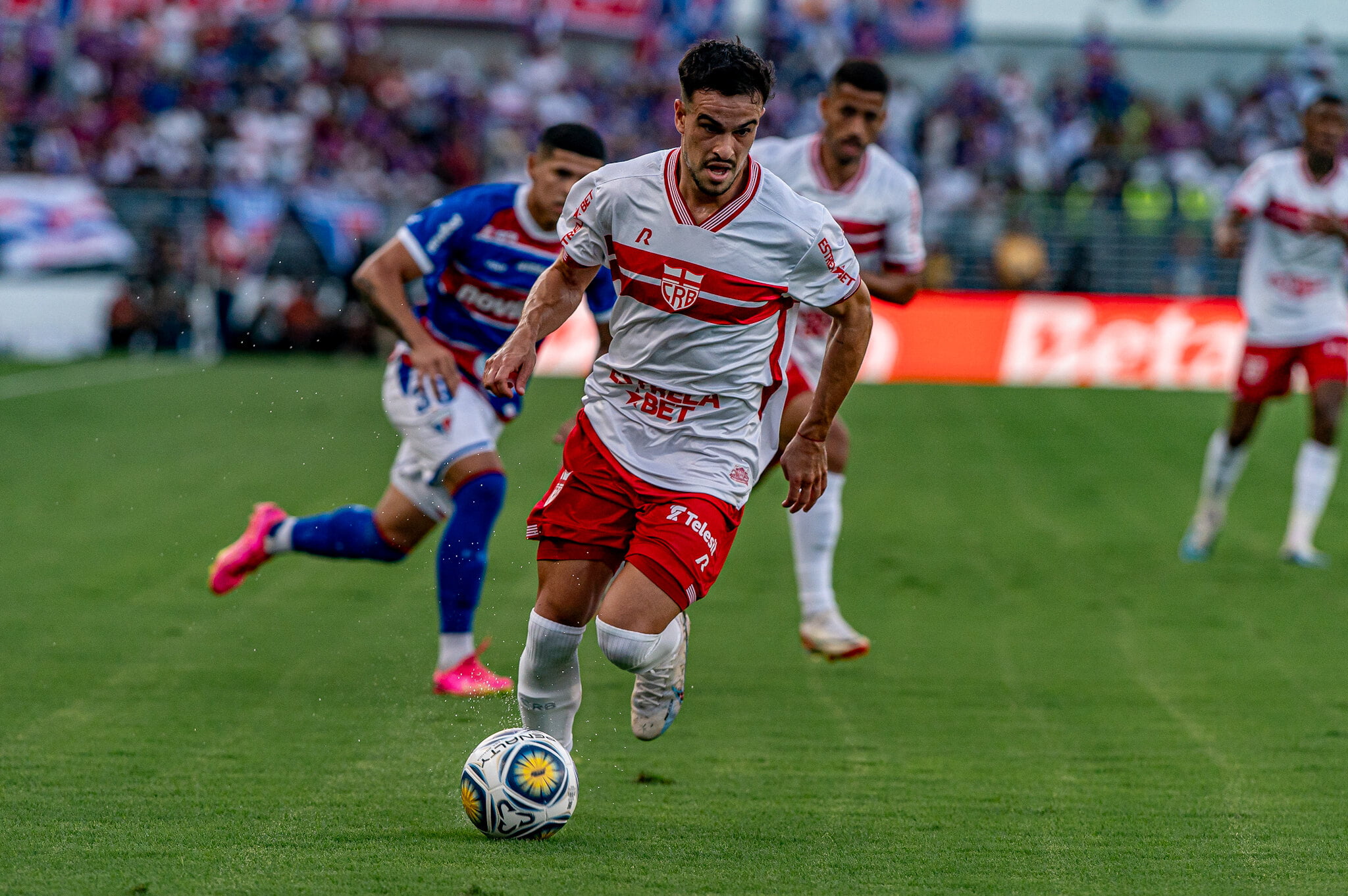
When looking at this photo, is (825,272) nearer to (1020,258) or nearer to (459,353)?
(459,353)

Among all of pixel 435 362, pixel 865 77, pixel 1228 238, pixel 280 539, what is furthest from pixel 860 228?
pixel 1228 238

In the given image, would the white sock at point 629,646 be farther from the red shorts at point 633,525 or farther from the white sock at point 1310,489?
the white sock at point 1310,489

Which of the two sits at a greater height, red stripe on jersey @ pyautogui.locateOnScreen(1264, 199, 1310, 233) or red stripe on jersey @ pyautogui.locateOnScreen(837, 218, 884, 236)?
red stripe on jersey @ pyautogui.locateOnScreen(837, 218, 884, 236)

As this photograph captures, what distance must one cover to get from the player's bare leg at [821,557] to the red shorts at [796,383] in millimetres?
28

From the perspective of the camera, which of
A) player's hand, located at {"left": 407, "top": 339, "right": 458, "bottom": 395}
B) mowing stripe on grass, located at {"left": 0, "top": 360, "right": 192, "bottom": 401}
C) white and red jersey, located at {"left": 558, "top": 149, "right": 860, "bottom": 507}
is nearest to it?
white and red jersey, located at {"left": 558, "top": 149, "right": 860, "bottom": 507}

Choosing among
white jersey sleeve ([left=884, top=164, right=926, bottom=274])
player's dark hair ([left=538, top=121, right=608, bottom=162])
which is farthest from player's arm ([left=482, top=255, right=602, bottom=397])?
white jersey sleeve ([left=884, top=164, right=926, bottom=274])

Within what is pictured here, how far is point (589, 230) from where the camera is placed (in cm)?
454

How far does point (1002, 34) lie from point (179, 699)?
99.0ft

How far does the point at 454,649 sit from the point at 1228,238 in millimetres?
5571

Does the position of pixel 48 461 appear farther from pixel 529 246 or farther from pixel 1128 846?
pixel 1128 846

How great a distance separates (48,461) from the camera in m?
12.6

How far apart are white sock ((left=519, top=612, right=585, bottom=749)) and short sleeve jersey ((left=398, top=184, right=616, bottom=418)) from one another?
5.89 ft

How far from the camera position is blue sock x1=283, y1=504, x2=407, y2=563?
6547 millimetres

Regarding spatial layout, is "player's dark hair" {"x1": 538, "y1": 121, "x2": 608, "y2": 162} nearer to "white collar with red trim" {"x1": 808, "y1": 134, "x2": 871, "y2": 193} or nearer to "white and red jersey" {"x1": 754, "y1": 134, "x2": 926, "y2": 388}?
"white and red jersey" {"x1": 754, "y1": 134, "x2": 926, "y2": 388}
